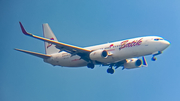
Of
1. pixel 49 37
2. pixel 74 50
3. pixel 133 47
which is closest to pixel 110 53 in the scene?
pixel 133 47

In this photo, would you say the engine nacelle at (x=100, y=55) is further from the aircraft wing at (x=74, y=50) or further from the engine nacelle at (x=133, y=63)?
the engine nacelle at (x=133, y=63)

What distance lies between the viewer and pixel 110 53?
40.2 metres

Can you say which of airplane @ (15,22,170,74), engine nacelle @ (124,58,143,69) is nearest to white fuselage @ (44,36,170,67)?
airplane @ (15,22,170,74)

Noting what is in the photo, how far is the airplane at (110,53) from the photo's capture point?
1478 inches

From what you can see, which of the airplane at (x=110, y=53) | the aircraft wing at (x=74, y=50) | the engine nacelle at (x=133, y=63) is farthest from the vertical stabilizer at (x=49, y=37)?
the engine nacelle at (x=133, y=63)

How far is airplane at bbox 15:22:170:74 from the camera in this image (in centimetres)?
3753

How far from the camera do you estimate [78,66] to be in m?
44.8

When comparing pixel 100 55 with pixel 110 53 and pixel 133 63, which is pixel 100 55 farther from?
pixel 133 63

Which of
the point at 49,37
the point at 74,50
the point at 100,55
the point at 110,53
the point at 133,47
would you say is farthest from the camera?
the point at 49,37

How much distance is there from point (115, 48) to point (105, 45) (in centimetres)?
250

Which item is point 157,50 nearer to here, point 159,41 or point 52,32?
point 159,41

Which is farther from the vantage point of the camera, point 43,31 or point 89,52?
point 43,31

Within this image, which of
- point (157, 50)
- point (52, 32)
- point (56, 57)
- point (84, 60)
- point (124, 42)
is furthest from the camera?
point (52, 32)

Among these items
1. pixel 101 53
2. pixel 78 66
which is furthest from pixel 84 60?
pixel 101 53
